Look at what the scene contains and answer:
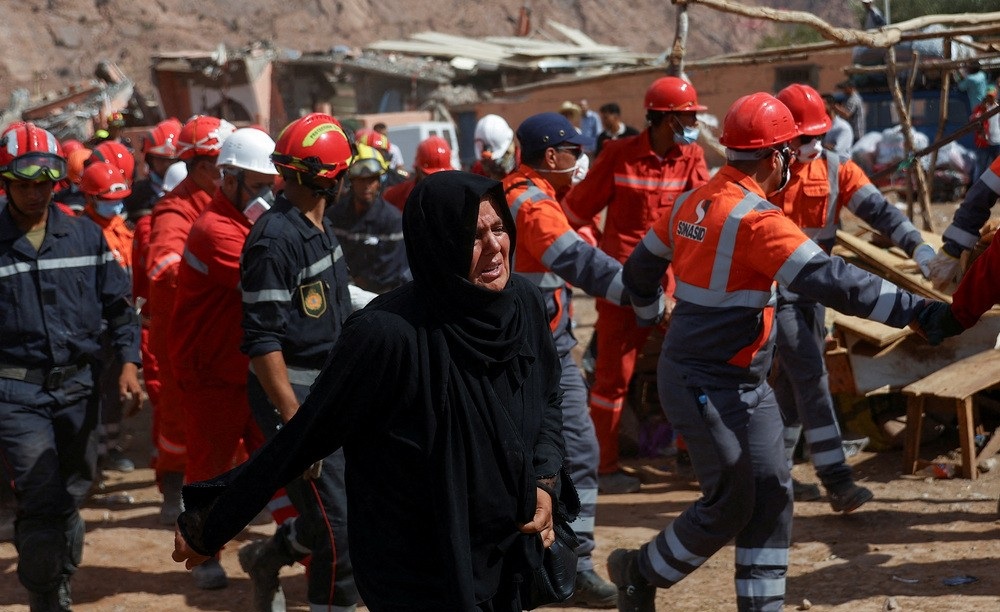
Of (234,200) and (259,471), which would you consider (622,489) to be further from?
(259,471)

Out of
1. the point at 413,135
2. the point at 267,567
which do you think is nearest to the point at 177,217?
the point at 267,567

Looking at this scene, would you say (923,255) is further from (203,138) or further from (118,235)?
(118,235)

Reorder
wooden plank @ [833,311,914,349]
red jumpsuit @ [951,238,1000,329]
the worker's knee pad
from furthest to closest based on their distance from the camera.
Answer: wooden plank @ [833,311,914,349] < the worker's knee pad < red jumpsuit @ [951,238,1000,329]

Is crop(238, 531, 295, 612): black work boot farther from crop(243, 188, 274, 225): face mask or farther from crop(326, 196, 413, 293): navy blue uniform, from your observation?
crop(326, 196, 413, 293): navy blue uniform

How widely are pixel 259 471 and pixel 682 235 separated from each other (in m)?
2.31

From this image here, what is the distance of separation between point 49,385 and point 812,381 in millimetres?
3841

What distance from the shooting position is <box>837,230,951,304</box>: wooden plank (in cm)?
754

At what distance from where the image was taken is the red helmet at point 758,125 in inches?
187

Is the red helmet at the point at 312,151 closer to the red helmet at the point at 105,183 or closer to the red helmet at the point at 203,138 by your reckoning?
the red helmet at the point at 203,138

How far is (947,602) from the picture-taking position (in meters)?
5.38

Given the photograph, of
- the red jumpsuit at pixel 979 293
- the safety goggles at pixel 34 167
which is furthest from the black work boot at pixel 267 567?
the red jumpsuit at pixel 979 293

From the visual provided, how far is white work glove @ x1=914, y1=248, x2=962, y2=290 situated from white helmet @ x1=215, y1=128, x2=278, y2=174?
2.99 metres

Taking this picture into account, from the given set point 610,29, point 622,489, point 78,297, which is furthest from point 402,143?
point 610,29

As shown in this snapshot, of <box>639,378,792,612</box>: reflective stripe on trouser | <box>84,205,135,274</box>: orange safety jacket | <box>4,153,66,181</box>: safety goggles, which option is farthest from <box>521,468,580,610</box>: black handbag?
<box>84,205,135,274</box>: orange safety jacket
